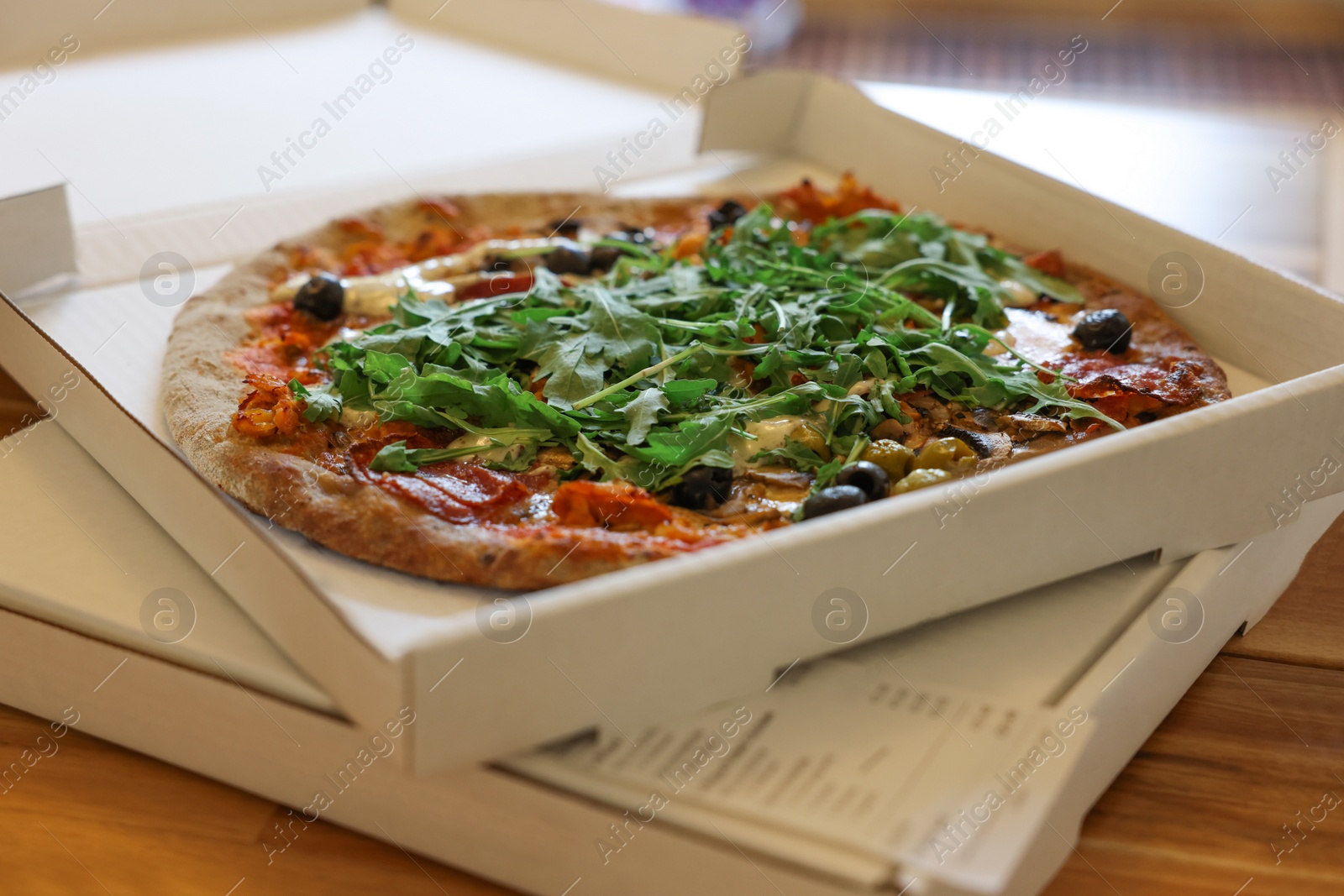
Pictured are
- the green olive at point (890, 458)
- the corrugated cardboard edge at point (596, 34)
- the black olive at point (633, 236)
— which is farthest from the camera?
the corrugated cardboard edge at point (596, 34)

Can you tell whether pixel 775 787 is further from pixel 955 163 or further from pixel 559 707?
pixel 955 163

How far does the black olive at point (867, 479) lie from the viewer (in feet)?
6.48

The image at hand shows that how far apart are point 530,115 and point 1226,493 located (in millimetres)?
2776

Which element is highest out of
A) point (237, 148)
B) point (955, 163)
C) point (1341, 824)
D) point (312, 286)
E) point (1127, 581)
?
point (237, 148)

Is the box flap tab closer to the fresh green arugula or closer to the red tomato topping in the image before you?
the fresh green arugula

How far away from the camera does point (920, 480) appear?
200 centimetres

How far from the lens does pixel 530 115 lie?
4.09m

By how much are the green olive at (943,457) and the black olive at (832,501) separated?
8.1 inches

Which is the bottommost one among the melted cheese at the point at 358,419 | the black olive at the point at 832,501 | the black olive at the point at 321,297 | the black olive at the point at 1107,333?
the black olive at the point at 1107,333

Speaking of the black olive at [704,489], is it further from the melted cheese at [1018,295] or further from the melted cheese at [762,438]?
the melted cheese at [1018,295]

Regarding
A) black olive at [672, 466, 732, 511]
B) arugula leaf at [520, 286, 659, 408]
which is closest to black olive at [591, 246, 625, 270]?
arugula leaf at [520, 286, 659, 408]

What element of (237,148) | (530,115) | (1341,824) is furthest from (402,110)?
(1341,824)

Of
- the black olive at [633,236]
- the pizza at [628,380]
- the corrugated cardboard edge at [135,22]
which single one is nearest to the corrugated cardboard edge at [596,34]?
the corrugated cardboard edge at [135,22]

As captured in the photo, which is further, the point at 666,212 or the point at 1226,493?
the point at 666,212
